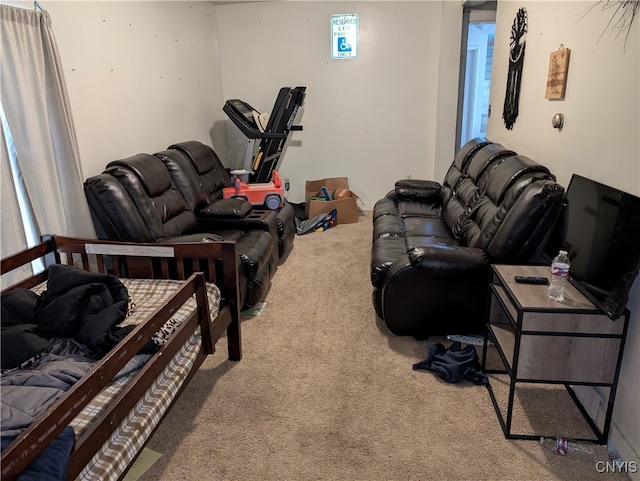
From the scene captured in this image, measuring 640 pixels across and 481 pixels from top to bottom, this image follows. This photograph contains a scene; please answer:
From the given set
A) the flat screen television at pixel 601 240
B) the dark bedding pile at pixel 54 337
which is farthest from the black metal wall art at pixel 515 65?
the dark bedding pile at pixel 54 337

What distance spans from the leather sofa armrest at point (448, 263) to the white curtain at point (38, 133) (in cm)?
185

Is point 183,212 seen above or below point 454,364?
above

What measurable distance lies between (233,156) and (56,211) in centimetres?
315

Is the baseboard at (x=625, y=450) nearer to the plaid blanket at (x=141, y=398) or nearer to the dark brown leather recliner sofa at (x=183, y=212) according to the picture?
the plaid blanket at (x=141, y=398)

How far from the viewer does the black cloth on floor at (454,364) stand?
2201 millimetres

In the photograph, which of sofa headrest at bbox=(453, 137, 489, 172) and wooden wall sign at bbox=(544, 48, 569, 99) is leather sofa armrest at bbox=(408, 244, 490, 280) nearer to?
wooden wall sign at bbox=(544, 48, 569, 99)

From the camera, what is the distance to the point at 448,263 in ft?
7.52

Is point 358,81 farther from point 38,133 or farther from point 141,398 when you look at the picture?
point 141,398

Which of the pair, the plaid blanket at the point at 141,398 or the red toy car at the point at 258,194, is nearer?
the plaid blanket at the point at 141,398

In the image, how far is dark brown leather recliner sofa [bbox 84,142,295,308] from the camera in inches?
100

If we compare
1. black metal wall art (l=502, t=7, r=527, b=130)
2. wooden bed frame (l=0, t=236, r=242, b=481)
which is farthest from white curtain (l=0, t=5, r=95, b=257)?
black metal wall art (l=502, t=7, r=527, b=130)

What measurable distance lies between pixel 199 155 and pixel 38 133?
158cm

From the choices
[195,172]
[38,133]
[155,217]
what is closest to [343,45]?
[195,172]

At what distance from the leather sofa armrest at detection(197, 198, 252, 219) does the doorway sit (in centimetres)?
283
